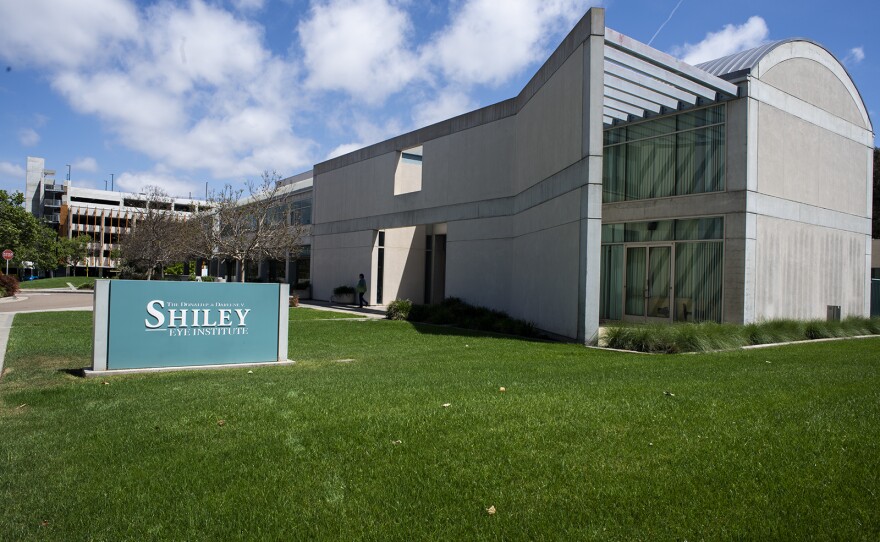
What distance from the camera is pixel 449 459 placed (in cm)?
496

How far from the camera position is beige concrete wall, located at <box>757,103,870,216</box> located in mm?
17422

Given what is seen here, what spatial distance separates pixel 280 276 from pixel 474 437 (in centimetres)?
4075

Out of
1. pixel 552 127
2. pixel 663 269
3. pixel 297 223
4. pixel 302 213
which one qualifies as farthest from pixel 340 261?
pixel 663 269

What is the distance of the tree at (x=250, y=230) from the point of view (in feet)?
106

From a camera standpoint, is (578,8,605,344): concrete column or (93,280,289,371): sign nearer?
(93,280,289,371): sign

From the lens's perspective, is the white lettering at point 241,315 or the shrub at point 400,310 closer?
the white lettering at point 241,315

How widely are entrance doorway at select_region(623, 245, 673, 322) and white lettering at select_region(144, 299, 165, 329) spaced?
13694mm

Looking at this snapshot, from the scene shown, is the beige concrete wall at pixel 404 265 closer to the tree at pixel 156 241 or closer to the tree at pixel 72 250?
the tree at pixel 156 241

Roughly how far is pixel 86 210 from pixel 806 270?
313 ft

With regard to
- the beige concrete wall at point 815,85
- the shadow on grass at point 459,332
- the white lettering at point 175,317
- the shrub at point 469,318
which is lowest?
the shadow on grass at point 459,332

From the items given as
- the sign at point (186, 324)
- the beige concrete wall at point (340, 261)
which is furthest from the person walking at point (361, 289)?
the sign at point (186, 324)

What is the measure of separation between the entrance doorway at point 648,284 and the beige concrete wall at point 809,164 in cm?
335

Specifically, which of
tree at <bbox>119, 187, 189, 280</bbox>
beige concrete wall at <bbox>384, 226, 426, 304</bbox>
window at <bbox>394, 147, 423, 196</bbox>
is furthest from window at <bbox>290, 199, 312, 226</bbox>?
window at <bbox>394, 147, 423, 196</bbox>

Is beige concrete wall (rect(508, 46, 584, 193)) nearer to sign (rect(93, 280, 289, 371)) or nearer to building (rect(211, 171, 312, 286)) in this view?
sign (rect(93, 280, 289, 371))
